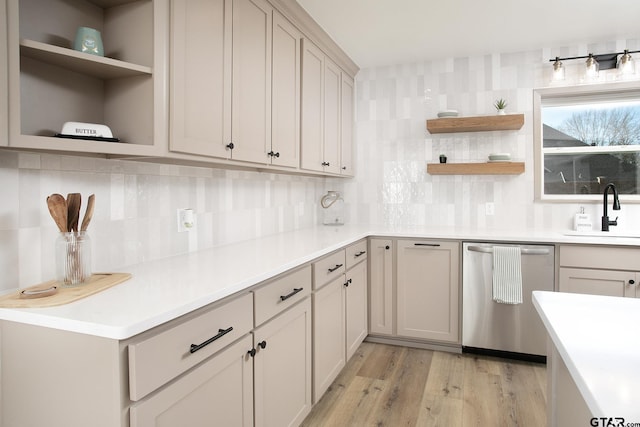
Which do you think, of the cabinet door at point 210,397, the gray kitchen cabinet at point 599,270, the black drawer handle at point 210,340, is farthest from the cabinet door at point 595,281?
the black drawer handle at point 210,340

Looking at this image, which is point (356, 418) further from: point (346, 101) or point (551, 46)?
point (551, 46)

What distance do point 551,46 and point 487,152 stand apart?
3.20ft

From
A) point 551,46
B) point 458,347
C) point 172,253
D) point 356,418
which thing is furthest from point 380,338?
point 551,46

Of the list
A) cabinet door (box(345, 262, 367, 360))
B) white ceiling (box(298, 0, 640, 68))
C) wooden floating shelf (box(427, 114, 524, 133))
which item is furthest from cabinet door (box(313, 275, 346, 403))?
white ceiling (box(298, 0, 640, 68))

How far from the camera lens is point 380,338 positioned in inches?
129

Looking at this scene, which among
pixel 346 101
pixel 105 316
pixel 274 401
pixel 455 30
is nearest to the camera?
pixel 105 316

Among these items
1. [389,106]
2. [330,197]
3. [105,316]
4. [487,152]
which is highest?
[389,106]

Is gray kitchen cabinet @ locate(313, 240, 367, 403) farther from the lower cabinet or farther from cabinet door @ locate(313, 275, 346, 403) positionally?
the lower cabinet

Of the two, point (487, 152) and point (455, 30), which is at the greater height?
point (455, 30)

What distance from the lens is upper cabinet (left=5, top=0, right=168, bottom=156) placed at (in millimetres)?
1327

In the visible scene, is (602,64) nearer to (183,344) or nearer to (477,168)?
(477,168)

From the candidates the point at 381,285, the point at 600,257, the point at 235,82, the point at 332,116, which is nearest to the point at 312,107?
the point at 332,116

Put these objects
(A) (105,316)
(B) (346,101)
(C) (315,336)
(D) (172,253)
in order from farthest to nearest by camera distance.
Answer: (B) (346,101) < (C) (315,336) < (D) (172,253) < (A) (105,316)

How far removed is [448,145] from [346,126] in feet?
3.09
